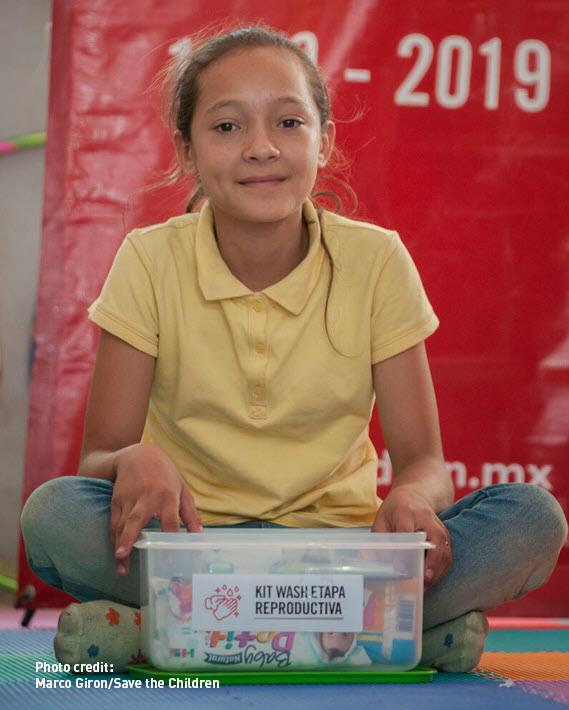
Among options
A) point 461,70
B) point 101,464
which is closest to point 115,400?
point 101,464

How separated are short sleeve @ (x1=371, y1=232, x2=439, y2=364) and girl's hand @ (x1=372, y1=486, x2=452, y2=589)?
0.86 feet

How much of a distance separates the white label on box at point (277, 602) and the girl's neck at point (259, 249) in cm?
48

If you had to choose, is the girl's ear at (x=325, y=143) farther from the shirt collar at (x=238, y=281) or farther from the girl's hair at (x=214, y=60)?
the shirt collar at (x=238, y=281)

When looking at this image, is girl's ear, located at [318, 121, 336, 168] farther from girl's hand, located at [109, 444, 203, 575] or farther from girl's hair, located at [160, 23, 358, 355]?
girl's hand, located at [109, 444, 203, 575]

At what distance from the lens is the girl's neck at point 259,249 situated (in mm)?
1459

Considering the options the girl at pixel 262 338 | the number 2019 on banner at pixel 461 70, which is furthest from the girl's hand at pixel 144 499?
the number 2019 on banner at pixel 461 70

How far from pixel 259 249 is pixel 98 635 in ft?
1.71

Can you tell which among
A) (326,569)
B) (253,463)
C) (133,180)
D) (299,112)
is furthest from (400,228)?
(326,569)

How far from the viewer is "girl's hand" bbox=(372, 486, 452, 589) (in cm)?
116

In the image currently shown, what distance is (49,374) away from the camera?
75.9 inches

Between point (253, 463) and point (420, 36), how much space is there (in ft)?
2.87

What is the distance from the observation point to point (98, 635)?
45.5 inches

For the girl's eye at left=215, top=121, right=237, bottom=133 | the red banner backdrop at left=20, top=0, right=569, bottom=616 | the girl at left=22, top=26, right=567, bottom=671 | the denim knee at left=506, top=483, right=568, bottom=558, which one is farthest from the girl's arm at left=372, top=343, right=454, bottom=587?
the red banner backdrop at left=20, top=0, right=569, bottom=616

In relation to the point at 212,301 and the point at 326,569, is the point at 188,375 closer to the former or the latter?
the point at 212,301
